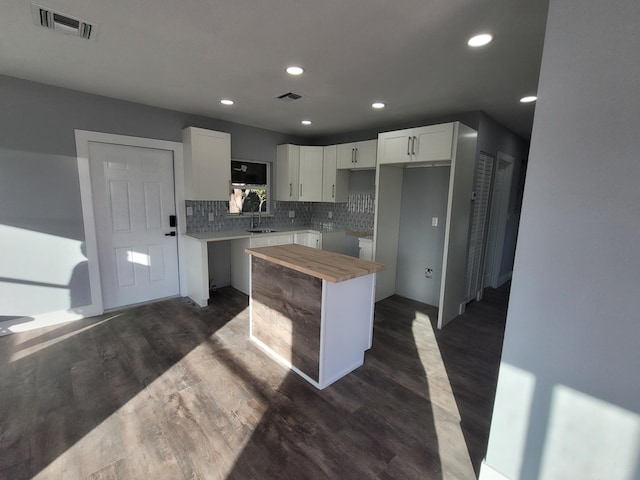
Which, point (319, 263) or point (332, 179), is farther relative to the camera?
point (332, 179)

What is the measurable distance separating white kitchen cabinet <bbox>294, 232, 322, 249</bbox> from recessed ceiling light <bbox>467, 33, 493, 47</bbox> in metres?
3.00

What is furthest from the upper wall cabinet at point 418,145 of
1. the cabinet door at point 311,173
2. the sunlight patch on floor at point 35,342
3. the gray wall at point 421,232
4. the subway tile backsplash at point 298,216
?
the sunlight patch on floor at point 35,342

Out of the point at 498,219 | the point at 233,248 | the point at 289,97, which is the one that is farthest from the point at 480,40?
the point at 233,248

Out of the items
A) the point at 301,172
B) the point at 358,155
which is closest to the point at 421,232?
the point at 358,155

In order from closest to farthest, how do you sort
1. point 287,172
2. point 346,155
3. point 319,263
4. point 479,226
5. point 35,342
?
point 319,263, point 35,342, point 479,226, point 346,155, point 287,172

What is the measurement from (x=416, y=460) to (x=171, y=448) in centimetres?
140

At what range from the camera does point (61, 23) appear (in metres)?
1.83

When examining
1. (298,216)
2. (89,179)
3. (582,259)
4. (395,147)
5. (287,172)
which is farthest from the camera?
(298,216)

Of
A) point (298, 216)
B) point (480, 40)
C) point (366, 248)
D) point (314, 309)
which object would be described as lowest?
point (314, 309)

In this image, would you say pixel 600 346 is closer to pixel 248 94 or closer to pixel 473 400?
pixel 473 400

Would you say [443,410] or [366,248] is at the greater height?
[366,248]

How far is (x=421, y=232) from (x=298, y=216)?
2211 mm

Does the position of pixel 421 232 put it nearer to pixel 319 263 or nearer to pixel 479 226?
pixel 479 226

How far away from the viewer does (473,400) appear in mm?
2193
